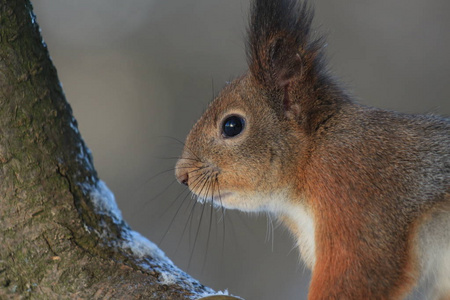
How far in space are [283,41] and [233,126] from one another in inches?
13.3

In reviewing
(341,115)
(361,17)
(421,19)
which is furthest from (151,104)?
(341,115)

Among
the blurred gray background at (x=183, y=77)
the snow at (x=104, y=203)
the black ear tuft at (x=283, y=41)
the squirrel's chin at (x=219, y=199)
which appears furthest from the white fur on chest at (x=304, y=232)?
the blurred gray background at (x=183, y=77)

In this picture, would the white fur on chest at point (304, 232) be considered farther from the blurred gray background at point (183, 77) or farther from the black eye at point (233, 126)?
the blurred gray background at point (183, 77)

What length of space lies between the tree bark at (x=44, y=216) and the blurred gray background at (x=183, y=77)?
2398 millimetres

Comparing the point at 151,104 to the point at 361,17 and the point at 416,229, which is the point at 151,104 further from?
the point at 416,229

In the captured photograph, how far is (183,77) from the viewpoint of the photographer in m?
4.41

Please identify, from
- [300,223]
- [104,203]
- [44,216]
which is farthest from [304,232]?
[44,216]

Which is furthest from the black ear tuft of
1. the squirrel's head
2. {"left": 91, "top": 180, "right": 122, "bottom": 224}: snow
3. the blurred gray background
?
the blurred gray background

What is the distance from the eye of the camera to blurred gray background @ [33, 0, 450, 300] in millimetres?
4047

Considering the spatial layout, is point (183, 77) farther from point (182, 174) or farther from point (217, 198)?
point (217, 198)

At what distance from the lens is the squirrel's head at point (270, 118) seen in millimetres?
1812

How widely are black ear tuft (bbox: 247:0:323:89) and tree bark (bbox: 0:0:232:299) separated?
69 centimetres

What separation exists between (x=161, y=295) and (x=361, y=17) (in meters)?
3.38

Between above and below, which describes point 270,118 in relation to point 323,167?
above
